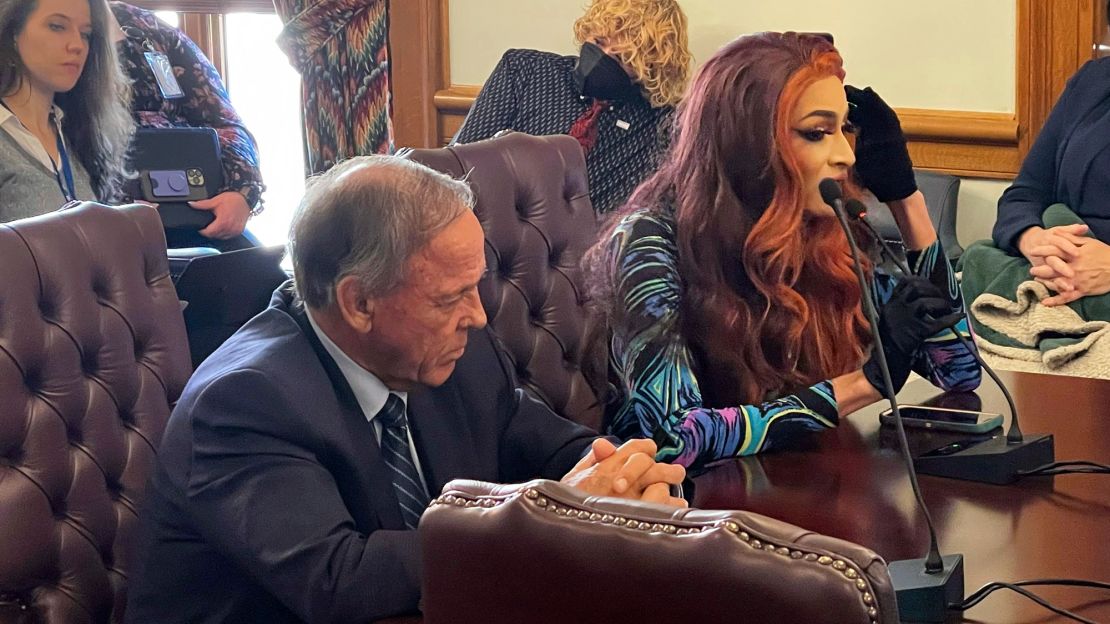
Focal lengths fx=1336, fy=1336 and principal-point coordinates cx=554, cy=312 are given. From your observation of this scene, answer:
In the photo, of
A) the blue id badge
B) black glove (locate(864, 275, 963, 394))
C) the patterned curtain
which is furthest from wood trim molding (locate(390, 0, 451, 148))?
black glove (locate(864, 275, 963, 394))

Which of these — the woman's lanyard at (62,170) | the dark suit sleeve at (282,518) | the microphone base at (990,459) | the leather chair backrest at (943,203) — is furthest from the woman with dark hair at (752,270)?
the leather chair backrest at (943,203)

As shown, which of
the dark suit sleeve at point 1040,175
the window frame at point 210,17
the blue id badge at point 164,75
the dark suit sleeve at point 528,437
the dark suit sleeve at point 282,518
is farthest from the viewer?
the window frame at point 210,17

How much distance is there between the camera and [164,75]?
3.30 metres

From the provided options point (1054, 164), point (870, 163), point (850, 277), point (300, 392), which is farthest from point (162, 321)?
point (1054, 164)

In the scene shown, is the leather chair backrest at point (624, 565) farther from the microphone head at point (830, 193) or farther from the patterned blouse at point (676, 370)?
the patterned blouse at point (676, 370)

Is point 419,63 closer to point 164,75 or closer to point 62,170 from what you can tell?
point 164,75

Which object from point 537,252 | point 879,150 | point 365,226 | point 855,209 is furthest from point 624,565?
point 879,150

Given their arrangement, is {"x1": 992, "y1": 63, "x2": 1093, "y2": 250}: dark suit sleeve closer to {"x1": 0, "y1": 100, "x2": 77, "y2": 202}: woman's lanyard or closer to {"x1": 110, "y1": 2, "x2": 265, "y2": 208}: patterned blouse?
{"x1": 110, "y1": 2, "x2": 265, "y2": 208}: patterned blouse

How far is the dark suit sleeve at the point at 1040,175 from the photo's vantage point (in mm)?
3449

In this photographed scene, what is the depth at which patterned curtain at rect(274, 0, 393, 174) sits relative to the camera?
4125 mm

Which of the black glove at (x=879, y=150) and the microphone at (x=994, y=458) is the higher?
the black glove at (x=879, y=150)

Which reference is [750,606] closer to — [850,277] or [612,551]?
[612,551]

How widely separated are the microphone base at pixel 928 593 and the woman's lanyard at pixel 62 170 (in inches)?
83.8

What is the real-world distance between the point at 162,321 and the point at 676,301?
73 centimetres
